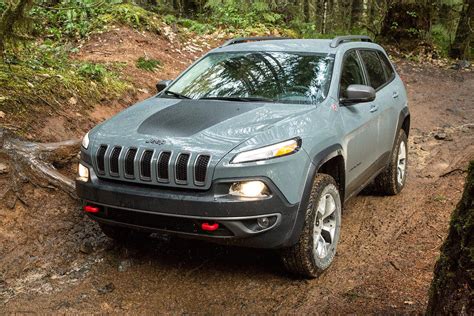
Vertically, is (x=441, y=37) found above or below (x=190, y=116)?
below

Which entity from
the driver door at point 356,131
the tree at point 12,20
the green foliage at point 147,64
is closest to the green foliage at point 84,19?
the green foliage at point 147,64

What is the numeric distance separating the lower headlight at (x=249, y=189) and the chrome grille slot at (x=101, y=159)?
106cm

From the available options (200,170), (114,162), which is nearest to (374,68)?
(200,170)

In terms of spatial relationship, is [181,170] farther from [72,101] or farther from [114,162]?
[72,101]

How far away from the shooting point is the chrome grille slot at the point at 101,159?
388cm

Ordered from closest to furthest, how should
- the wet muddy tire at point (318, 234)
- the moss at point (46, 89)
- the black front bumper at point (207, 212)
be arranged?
the black front bumper at point (207, 212), the wet muddy tire at point (318, 234), the moss at point (46, 89)

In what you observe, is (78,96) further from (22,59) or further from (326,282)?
(326,282)

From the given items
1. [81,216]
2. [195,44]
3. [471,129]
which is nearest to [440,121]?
[471,129]

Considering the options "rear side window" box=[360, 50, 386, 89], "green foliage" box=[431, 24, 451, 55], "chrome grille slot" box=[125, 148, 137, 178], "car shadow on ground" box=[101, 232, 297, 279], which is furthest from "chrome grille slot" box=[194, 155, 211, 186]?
"green foliage" box=[431, 24, 451, 55]

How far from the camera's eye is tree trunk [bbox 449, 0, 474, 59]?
16.0 metres

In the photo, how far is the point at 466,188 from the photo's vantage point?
2.58 metres

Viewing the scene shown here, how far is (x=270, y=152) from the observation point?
3623 mm

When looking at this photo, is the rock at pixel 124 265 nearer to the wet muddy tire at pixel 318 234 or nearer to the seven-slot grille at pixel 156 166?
the seven-slot grille at pixel 156 166

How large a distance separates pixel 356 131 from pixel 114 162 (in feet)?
7.54
